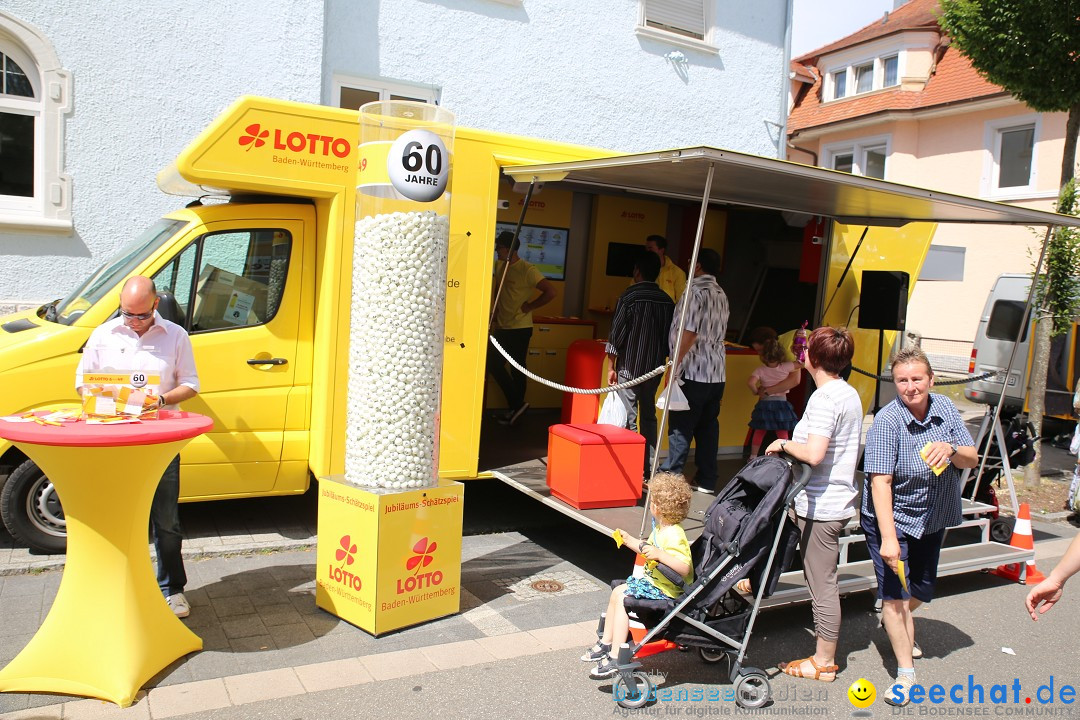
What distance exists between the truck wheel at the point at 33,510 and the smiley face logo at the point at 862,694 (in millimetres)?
4594

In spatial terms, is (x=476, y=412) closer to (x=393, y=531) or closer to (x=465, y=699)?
(x=393, y=531)

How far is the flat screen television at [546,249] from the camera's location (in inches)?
373

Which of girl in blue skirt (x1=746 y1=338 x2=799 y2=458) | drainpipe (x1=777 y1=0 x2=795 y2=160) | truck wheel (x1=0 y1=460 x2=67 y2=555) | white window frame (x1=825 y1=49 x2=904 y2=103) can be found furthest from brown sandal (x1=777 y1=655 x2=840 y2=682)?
white window frame (x1=825 y1=49 x2=904 y2=103)

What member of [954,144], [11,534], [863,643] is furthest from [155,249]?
[954,144]

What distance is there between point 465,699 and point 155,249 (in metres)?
3.55

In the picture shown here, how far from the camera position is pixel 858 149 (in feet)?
75.7

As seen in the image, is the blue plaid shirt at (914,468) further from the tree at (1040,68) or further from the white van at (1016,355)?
the white van at (1016,355)

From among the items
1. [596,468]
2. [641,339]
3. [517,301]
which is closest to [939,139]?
[517,301]

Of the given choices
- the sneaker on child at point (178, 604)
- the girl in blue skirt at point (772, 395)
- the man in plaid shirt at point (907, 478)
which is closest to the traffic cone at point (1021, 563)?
the girl in blue skirt at point (772, 395)

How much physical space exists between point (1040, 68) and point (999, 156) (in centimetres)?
1216

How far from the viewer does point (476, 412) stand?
6.30 m

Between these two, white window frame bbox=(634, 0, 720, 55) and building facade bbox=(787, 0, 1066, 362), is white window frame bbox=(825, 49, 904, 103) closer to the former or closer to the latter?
building facade bbox=(787, 0, 1066, 362)
